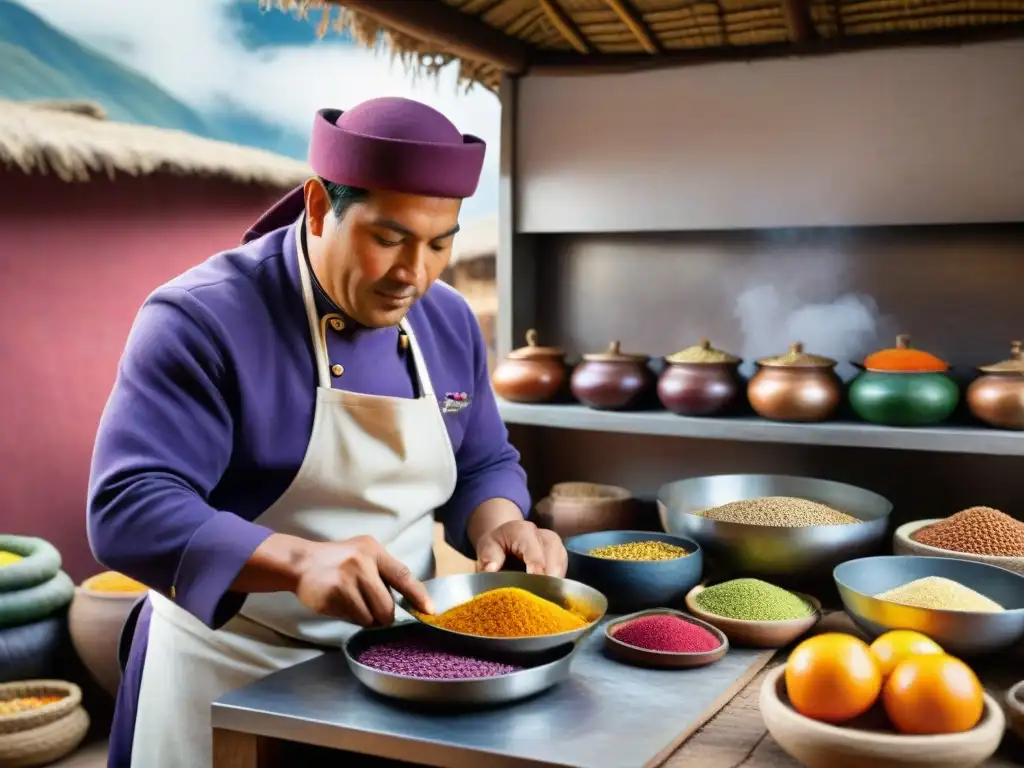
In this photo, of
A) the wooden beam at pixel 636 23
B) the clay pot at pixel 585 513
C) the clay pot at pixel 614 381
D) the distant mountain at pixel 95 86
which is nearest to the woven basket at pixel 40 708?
the clay pot at pixel 585 513

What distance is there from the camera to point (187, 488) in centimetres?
152

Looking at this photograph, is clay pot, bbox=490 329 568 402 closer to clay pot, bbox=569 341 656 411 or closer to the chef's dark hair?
clay pot, bbox=569 341 656 411

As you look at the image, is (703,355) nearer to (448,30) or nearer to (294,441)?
(448,30)

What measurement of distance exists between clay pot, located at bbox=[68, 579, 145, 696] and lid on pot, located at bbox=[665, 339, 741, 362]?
6.45 feet

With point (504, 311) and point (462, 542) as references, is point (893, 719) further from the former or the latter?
point (504, 311)

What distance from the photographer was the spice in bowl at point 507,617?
57.1 inches

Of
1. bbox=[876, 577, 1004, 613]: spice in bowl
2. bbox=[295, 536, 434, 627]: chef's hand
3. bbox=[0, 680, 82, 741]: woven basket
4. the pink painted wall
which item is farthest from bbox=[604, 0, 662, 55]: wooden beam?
bbox=[0, 680, 82, 741]: woven basket

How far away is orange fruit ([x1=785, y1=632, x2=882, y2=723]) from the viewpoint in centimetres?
124

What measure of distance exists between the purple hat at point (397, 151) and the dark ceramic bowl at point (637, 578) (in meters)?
0.69

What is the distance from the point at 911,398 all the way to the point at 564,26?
1411 mm

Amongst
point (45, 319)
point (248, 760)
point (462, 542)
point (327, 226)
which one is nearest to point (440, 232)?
point (327, 226)

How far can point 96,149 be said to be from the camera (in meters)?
4.08

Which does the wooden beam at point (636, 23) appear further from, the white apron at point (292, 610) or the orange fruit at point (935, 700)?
the orange fruit at point (935, 700)

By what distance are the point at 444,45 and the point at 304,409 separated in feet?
5.09
